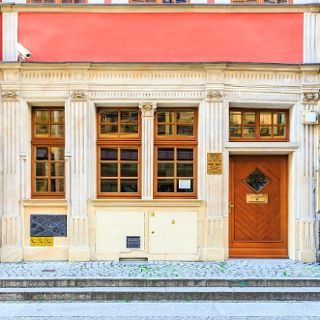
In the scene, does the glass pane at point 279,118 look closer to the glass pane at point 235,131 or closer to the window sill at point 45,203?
the glass pane at point 235,131

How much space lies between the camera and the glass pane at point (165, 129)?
9.30m

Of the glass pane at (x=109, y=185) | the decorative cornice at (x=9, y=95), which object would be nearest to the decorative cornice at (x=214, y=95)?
the glass pane at (x=109, y=185)

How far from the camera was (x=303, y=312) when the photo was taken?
256 inches

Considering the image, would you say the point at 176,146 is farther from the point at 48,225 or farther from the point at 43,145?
the point at 48,225

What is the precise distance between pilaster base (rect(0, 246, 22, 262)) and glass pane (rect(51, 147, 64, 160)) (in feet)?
6.68

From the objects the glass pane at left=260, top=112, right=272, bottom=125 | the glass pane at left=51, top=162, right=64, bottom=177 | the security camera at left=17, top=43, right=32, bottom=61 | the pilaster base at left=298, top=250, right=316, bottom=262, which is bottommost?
the pilaster base at left=298, top=250, right=316, bottom=262

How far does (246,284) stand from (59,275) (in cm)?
329

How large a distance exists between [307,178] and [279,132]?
3.76 feet

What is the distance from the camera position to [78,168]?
897 centimetres

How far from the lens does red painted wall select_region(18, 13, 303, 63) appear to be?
358 inches

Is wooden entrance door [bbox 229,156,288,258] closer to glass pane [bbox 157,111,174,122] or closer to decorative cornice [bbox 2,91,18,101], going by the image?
glass pane [bbox 157,111,174,122]

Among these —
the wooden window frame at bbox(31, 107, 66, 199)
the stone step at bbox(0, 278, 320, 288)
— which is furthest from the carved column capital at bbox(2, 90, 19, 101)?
the stone step at bbox(0, 278, 320, 288)

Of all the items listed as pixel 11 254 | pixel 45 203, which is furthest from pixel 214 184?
pixel 11 254

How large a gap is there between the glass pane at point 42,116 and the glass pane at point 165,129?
8.01 ft
